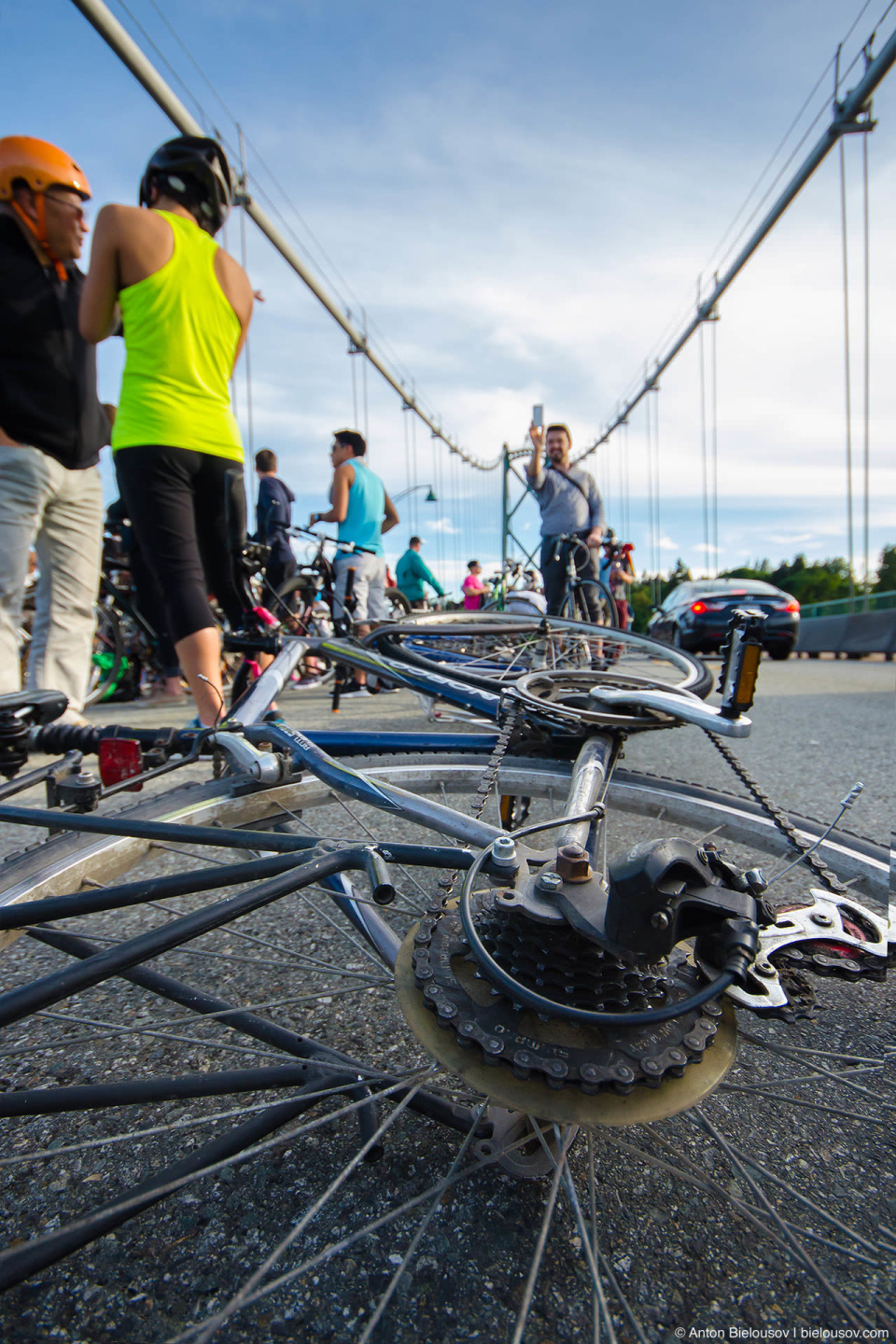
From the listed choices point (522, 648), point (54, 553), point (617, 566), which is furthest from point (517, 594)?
point (617, 566)

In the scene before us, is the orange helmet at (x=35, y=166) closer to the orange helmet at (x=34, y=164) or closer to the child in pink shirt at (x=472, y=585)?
the orange helmet at (x=34, y=164)

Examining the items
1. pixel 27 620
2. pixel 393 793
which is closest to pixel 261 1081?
pixel 393 793

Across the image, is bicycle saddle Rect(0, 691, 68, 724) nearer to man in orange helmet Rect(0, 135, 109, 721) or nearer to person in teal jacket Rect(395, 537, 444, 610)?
man in orange helmet Rect(0, 135, 109, 721)

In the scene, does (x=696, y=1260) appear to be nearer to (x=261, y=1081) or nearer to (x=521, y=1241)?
(x=521, y=1241)

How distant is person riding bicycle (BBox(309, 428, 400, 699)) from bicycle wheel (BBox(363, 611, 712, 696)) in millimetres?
2300

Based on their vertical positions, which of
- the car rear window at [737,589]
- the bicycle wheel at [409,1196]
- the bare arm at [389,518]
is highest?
the bare arm at [389,518]

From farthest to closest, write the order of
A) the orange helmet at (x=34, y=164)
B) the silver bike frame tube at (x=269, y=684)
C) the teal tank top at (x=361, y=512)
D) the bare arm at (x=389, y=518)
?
the bare arm at (x=389, y=518)
the teal tank top at (x=361, y=512)
the orange helmet at (x=34, y=164)
the silver bike frame tube at (x=269, y=684)

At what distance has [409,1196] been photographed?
2.46ft

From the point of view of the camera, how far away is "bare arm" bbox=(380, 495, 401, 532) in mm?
5531

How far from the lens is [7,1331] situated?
609 millimetres

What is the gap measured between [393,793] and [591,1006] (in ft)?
1.65

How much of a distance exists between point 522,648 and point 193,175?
6.19 feet

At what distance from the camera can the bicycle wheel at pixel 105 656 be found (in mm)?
4359

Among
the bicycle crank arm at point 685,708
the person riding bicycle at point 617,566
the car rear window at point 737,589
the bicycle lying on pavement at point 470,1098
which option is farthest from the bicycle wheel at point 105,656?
the car rear window at point 737,589
